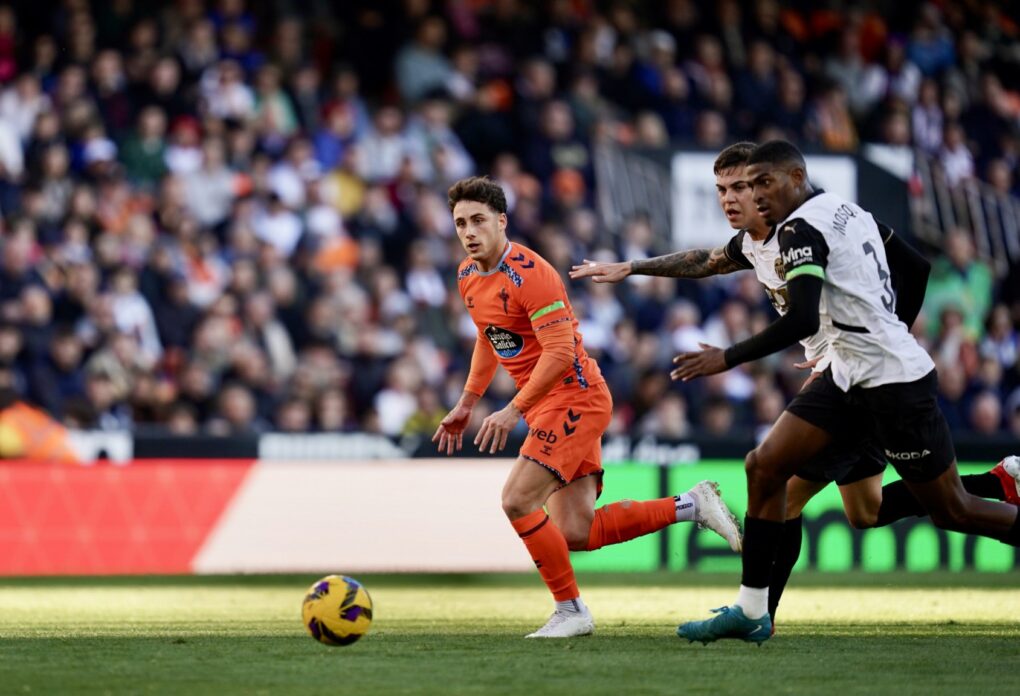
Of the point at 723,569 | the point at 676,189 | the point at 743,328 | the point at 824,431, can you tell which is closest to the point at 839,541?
the point at 723,569

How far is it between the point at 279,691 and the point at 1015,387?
1264 cm

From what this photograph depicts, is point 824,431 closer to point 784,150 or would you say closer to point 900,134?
point 784,150

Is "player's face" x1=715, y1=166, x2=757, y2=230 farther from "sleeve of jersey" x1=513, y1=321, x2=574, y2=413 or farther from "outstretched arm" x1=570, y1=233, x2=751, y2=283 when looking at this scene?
"sleeve of jersey" x1=513, y1=321, x2=574, y2=413

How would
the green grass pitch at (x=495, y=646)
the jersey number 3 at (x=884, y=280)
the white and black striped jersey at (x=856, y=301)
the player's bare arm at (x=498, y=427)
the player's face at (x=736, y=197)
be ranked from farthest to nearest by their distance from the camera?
the player's face at (x=736, y=197)
the player's bare arm at (x=498, y=427)
the jersey number 3 at (x=884, y=280)
the white and black striped jersey at (x=856, y=301)
the green grass pitch at (x=495, y=646)

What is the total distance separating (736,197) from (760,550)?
64.8 inches

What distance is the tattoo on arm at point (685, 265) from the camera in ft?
26.7

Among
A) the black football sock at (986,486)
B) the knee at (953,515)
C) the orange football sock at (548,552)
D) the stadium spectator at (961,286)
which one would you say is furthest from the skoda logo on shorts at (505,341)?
the stadium spectator at (961,286)

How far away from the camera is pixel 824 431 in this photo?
23.3ft

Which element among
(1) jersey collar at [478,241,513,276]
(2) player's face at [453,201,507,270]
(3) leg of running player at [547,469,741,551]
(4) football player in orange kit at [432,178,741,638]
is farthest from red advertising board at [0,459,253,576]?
(2) player's face at [453,201,507,270]

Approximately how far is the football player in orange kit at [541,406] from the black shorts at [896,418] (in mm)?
1177

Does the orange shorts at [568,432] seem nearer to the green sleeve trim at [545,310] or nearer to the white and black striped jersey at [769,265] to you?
the green sleeve trim at [545,310]

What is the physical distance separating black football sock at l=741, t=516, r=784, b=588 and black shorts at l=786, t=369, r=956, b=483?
0.47 metres

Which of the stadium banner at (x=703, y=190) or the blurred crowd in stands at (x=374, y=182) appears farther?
the stadium banner at (x=703, y=190)

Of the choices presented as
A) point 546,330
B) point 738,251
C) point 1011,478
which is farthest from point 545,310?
point 1011,478
